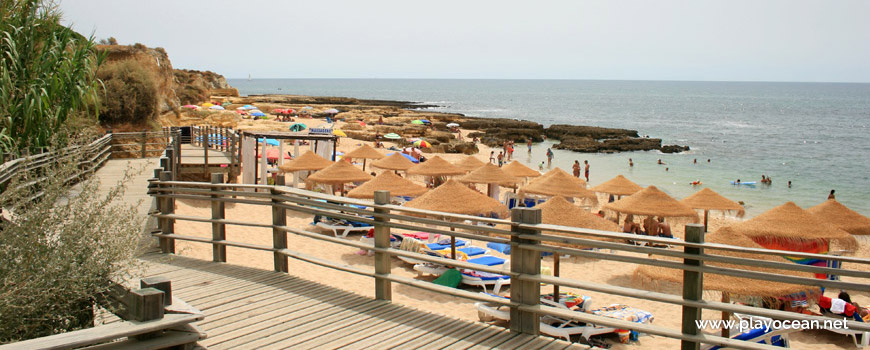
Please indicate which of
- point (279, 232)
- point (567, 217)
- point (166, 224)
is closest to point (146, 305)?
point (279, 232)

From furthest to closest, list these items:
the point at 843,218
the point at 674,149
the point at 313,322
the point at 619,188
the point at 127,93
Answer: the point at 674,149
the point at 127,93
the point at 619,188
the point at 843,218
the point at 313,322

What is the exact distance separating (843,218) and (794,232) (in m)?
2.50

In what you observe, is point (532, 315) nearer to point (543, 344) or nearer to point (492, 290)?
point (543, 344)

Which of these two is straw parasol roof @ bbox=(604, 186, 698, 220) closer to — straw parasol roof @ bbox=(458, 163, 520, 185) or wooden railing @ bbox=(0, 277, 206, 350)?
straw parasol roof @ bbox=(458, 163, 520, 185)

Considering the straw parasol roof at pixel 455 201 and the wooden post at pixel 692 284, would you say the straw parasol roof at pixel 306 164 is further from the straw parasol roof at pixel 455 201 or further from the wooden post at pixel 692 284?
the wooden post at pixel 692 284

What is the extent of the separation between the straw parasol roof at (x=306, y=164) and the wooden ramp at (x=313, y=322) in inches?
503

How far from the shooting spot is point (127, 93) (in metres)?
20.3

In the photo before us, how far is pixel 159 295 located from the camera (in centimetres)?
299

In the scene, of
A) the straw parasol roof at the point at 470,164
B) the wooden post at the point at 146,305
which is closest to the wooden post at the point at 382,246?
the wooden post at the point at 146,305

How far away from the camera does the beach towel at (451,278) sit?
10.2m

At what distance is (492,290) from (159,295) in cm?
791

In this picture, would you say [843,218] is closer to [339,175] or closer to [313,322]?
[339,175]

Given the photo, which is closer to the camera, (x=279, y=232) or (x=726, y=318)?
(x=279, y=232)

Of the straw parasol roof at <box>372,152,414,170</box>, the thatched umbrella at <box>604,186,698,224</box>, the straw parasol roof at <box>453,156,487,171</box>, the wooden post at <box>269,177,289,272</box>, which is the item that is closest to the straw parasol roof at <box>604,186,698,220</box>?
the thatched umbrella at <box>604,186,698,224</box>
